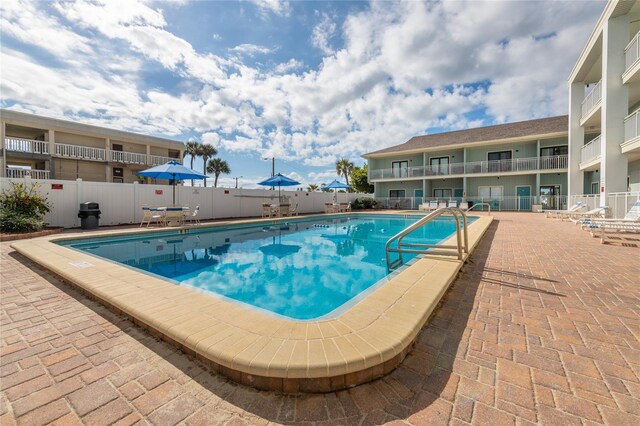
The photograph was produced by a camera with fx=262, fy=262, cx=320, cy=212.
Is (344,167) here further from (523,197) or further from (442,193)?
(523,197)

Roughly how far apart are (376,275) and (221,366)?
375cm

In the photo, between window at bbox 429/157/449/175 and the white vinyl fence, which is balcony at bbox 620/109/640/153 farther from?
the white vinyl fence

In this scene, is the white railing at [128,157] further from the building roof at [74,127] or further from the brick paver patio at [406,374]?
the brick paver patio at [406,374]

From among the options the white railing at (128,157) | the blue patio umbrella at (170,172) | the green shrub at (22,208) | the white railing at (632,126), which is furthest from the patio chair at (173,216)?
the white railing at (632,126)

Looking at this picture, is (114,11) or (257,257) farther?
(114,11)

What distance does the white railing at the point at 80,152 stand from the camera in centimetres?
1891

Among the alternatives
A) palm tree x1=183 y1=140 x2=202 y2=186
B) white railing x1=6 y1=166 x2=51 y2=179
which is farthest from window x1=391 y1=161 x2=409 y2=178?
palm tree x1=183 y1=140 x2=202 y2=186

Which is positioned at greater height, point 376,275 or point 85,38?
point 85,38

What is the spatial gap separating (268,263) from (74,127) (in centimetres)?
2305

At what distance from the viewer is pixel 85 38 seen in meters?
8.87

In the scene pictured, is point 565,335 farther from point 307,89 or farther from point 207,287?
point 307,89

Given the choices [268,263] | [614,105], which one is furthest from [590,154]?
[268,263]

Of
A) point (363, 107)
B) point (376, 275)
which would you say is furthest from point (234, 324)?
point (363, 107)

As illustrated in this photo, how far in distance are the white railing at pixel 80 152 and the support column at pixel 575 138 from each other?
107 feet
